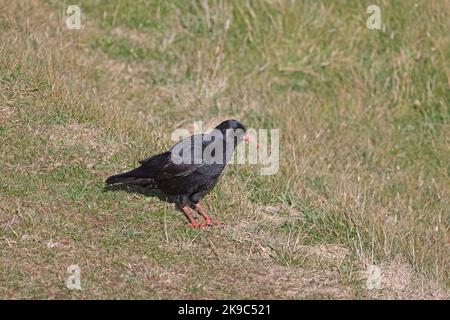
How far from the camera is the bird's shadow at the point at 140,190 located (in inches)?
327

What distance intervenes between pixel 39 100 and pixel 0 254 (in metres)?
2.76

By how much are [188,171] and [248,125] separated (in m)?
3.43

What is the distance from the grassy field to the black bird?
21 centimetres

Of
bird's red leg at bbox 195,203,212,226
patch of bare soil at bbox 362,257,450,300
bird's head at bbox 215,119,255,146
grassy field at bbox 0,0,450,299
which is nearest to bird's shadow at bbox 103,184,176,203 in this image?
grassy field at bbox 0,0,450,299

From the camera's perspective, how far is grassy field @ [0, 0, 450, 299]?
24.1 feet

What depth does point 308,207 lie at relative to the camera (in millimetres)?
8648

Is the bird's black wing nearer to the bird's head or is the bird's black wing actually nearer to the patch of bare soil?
the bird's head

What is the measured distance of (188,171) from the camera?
793 centimetres

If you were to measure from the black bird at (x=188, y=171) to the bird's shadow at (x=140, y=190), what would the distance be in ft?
0.67

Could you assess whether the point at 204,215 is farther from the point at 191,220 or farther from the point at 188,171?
the point at 188,171

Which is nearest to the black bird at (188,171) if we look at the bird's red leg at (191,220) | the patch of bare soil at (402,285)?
the bird's red leg at (191,220)

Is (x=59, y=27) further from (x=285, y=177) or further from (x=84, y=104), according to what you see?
(x=285, y=177)

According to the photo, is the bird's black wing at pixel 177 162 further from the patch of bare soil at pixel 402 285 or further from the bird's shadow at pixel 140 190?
the patch of bare soil at pixel 402 285

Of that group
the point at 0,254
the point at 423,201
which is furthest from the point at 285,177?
the point at 0,254
